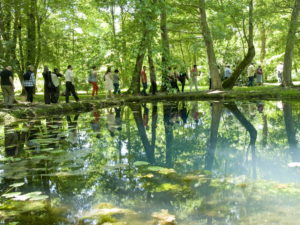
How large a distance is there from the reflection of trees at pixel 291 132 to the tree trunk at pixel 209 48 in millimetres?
6455

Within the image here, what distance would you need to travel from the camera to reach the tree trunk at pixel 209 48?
17766mm

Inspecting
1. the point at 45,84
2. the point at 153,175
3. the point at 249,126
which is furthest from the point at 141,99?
the point at 153,175

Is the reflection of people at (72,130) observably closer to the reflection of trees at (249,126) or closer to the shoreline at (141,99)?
the shoreline at (141,99)

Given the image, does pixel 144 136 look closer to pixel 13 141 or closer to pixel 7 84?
pixel 13 141

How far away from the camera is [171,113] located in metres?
13.4

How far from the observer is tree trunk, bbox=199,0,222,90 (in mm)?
17766

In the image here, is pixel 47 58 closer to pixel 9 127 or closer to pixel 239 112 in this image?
pixel 9 127

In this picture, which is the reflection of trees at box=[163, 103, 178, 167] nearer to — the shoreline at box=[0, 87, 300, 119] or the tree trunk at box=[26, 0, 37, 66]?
the shoreline at box=[0, 87, 300, 119]

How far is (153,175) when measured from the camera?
16.3 feet

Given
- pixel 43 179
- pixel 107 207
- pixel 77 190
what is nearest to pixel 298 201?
pixel 107 207

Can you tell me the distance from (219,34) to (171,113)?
27.8ft

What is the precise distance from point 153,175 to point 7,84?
9.46 m

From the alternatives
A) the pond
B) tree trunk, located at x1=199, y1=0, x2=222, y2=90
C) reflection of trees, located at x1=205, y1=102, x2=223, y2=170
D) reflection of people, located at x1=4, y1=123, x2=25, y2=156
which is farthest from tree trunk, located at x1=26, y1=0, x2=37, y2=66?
reflection of trees, located at x1=205, y1=102, x2=223, y2=170

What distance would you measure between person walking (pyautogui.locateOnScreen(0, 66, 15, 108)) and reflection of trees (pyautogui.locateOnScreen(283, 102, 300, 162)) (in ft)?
32.7
